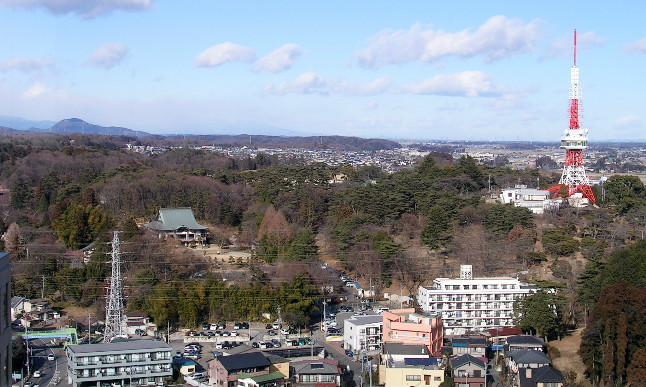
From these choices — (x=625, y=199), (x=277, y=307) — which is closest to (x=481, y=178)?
(x=625, y=199)

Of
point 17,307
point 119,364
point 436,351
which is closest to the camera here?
point 119,364

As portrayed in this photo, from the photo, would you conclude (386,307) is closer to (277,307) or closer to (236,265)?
(277,307)

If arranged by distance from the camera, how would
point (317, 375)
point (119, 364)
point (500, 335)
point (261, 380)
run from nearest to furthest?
point (261, 380) → point (317, 375) → point (119, 364) → point (500, 335)

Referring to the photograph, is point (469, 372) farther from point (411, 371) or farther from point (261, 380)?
point (261, 380)

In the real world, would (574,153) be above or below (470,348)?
above

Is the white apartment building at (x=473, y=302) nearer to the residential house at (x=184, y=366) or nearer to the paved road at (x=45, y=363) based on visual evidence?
the residential house at (x=184, y=366)

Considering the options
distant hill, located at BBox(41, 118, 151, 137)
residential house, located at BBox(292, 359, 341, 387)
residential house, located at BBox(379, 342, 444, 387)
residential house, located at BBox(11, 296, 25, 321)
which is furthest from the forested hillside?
distant hill, located at BBox(41, 118, 151, 137)

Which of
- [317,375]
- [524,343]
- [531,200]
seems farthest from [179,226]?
[524,343]
